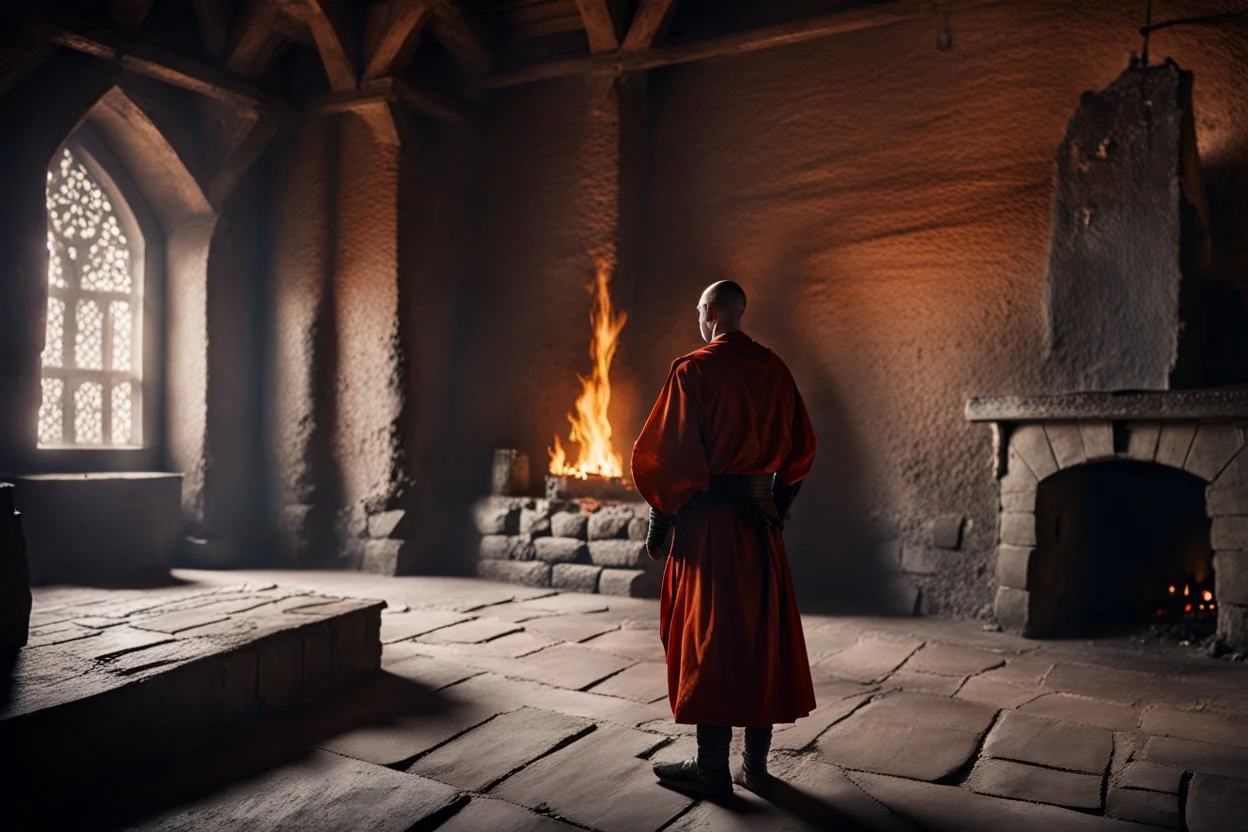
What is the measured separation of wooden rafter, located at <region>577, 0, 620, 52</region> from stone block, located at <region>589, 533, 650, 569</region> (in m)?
3.94

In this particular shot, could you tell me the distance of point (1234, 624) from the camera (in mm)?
5035

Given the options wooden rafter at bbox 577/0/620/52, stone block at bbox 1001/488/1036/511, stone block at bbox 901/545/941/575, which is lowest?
stone block at bbox 901/545/941/575

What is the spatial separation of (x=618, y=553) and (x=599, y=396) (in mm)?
1520

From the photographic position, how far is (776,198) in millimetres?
7418

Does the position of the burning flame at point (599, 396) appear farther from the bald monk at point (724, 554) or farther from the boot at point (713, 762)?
the boot at point (713, 762)

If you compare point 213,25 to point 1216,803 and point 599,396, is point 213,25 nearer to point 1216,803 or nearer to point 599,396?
point 599,396

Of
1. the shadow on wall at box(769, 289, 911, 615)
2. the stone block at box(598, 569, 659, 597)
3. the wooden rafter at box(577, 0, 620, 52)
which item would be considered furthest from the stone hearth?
the wooden rafter at box(577, 0, 620, 52)

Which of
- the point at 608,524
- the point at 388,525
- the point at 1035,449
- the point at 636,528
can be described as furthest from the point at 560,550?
the point at 1035,449

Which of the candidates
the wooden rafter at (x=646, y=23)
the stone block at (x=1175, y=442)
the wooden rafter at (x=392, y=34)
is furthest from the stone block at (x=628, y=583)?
the wooden rafter at (x=392, y=34)

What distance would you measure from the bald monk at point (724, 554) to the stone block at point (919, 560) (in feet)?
12.5

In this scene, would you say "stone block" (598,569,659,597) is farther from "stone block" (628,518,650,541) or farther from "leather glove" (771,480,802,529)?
"leather glove" (771,480,802,529)

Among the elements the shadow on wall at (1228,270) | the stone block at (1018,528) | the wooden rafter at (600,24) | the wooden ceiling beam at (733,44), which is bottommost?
the stone block at (1018,528)

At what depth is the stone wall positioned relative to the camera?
684 centimetres

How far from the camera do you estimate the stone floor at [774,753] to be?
2820mm
